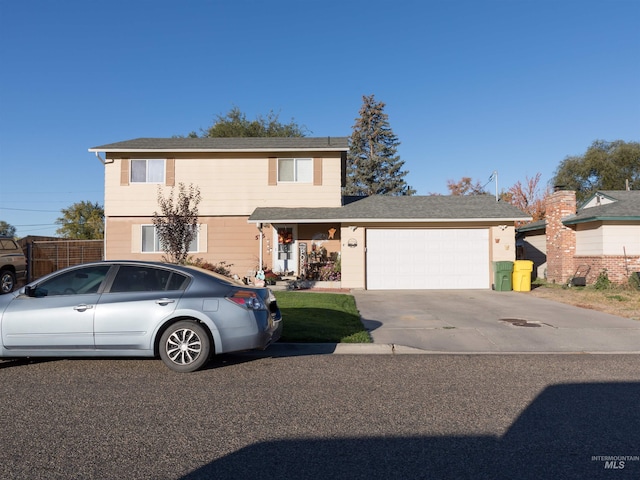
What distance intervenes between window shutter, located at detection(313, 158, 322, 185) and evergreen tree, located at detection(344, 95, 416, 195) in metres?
30.0

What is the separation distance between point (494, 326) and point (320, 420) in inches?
251

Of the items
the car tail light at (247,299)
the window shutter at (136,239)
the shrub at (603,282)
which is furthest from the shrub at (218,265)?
the shrub at (603,282)

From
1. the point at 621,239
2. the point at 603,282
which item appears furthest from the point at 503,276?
the point at 621,239

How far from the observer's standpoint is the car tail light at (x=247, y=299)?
625 centimetres

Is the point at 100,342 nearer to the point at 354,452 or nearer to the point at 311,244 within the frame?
the point at 354,452

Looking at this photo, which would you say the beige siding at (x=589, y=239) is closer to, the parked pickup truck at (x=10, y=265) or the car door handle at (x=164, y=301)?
the car door handle at (x=164, y=301)

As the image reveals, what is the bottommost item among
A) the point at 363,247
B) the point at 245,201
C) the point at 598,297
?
the point at 598,297

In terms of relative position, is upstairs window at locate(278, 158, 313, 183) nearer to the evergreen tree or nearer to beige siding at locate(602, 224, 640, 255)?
beige siding at locate(602, 224, 640, 255)

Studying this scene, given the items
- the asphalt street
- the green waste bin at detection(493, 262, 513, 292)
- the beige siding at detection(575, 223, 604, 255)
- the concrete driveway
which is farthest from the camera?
the beige siding at detection(575, 223, 604, 255)

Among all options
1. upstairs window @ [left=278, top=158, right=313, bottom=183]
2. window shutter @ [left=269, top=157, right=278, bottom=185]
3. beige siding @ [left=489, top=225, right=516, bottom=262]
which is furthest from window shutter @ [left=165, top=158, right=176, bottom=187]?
beige siding @ [left=489, top=225, right=516, bottom=262]

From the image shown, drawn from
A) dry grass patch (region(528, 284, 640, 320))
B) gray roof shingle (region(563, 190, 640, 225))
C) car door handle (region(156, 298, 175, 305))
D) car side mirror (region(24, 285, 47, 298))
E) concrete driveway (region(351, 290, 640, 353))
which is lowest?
concrete driveway (region(351, 290, 640, 353))

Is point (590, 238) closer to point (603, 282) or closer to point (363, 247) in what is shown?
point (603, 282)

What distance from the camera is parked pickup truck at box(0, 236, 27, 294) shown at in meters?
16.2

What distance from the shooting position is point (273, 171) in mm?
19391
